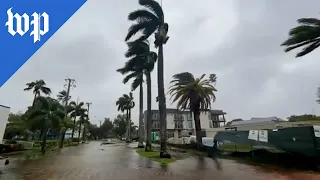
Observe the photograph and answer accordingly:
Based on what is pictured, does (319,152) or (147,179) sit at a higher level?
(319,152)

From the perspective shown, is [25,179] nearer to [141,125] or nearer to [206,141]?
[206,141]

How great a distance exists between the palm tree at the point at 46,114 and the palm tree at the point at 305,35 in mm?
22021

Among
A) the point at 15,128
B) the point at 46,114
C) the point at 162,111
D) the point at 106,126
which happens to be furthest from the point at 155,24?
the point at 106,126

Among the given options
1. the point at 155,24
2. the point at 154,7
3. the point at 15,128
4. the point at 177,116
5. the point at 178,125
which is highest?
the point at 154,7

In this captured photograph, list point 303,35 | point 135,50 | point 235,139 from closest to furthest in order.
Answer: point 303,35, point 235,139, point 135,50

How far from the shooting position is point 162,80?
59.7 feet

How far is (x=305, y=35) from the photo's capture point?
578 inches

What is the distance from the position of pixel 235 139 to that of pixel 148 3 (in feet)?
38.0

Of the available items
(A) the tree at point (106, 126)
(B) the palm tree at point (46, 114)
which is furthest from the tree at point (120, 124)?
(B) the palm tree at point (46, 114)

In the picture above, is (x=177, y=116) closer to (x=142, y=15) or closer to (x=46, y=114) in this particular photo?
(x=46, y=114)

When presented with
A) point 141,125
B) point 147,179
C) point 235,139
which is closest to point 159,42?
point 235,139

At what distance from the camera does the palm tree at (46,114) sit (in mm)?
24969

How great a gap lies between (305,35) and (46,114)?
2363 centimetres

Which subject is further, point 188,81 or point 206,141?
point 188,81
